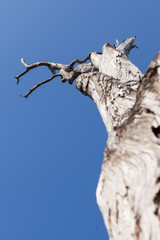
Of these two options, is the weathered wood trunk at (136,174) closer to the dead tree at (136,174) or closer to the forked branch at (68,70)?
the dead tree at (136,174)

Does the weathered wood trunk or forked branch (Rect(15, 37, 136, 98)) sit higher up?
forked branch (Rect(15, 37, 136, 98))

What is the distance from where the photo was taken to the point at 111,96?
294 centimetres

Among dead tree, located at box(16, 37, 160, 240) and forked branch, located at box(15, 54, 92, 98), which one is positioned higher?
forked branch, located at box(15, 54, 92, 98)

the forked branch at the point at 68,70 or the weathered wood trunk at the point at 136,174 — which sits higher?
the forked branch at the point at 68,70

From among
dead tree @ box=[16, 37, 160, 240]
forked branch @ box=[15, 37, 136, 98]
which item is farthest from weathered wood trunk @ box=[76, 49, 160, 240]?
forked branch @ box=[15, 37, 136, 98]

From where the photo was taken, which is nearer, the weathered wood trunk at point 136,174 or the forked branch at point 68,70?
the weathered wood trunk at point 136,174

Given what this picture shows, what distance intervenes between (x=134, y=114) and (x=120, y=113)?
2.60 feet

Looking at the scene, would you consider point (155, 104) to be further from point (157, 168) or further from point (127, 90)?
point (127, 90)

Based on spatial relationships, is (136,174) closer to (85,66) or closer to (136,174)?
(136,174)

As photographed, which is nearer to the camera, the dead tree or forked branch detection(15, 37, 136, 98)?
the dead tree

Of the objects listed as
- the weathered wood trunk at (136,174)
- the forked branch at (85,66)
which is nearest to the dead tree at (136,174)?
the weathered wood trunk at (136,174)

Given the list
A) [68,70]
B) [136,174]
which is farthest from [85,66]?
[136,174]

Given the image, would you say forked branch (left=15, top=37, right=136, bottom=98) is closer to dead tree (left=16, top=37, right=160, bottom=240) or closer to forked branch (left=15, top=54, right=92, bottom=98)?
forked branch (left=15, top=54, right=92, bottom=98)

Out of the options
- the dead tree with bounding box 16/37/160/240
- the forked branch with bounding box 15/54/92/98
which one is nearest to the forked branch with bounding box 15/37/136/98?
the forked branch with bounding box 15/54/92/98
